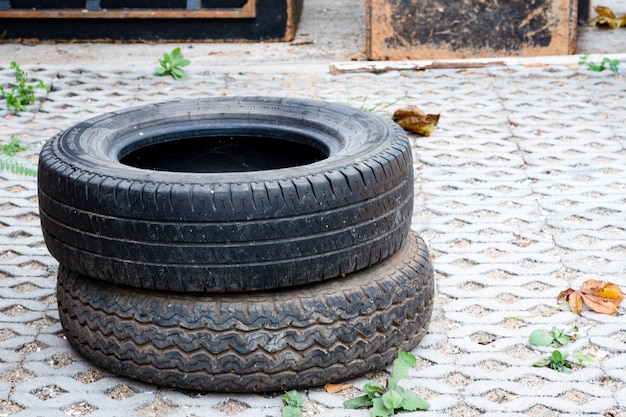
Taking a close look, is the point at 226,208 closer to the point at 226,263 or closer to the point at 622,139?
the point at 226,263

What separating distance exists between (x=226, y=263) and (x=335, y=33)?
18.7ft

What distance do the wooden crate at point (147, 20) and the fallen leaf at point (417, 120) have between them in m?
2.34

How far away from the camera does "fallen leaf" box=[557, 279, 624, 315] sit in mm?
3492

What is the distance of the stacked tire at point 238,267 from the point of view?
277 centimetres

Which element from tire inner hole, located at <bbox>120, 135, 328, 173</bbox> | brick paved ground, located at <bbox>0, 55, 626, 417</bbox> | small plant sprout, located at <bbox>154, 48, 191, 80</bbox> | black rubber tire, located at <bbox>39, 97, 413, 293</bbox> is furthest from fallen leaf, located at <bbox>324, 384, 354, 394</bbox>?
small plant sprout, located at <bbox>154, 48, 191, 80</bbox>

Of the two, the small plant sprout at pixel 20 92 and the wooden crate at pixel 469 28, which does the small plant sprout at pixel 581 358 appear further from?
the wooden crate at pixel 469 28

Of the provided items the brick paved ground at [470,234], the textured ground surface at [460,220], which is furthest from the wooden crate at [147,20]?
the brick paved ground at [470,234]

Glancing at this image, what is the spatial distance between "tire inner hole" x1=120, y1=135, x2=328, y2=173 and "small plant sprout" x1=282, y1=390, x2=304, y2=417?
1030 mm

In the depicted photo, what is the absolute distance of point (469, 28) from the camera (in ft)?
22.8

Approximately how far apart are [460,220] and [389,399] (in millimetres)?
1747

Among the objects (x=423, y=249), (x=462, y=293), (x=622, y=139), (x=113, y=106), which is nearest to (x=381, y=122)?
(x=423, y=249)

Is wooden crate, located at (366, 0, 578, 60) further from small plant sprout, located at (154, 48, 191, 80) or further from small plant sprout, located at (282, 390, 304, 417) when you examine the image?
small plant sprout, located at (282, 390, 304, 417)

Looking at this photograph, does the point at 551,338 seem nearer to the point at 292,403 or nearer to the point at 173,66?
the point at 292,403

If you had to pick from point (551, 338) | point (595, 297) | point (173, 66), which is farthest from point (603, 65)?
point (551, 338)
